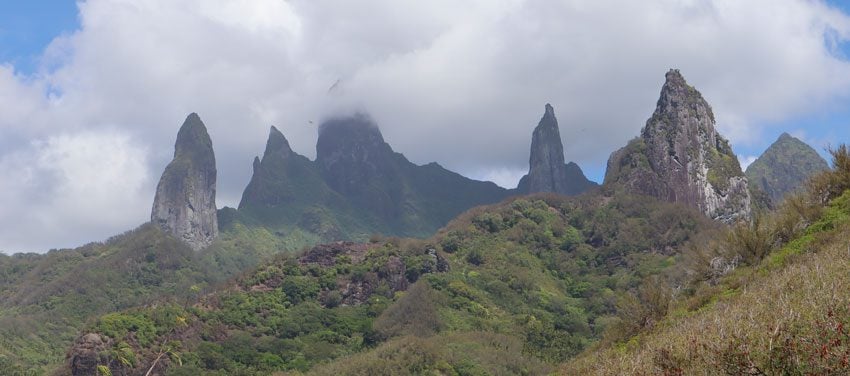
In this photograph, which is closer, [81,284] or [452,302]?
[452,302]

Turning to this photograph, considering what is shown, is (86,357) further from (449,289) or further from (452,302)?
(449,289)

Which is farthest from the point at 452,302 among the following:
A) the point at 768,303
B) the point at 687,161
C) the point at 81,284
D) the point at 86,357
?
the point at 81,284

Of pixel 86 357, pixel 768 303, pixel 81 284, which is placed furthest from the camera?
pixel 81 284

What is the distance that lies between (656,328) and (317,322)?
6808 cm

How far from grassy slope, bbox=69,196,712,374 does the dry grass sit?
152 ft

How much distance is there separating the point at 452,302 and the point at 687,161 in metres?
54.5

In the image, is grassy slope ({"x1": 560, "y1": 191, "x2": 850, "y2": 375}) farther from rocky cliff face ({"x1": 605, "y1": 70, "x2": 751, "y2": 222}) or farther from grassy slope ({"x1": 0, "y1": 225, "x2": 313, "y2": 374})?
grassy slope ({"x1": 0, "y1": 225, "x2": 313, "y2": 374})

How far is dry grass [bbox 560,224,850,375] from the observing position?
41.2ft

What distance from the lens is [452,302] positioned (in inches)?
3735

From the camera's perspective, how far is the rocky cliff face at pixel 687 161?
125 metres

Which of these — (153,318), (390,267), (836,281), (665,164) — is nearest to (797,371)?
(836,281)

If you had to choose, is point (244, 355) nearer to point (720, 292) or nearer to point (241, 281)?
point (241, 281)

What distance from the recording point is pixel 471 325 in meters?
89.3

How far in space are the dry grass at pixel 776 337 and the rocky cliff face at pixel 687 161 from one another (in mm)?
109366
